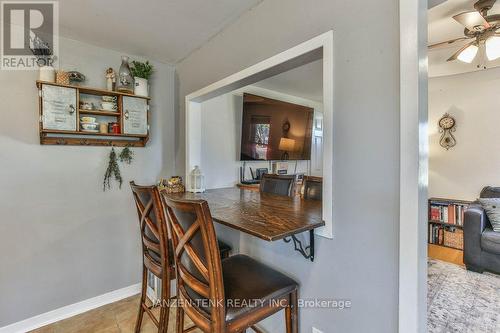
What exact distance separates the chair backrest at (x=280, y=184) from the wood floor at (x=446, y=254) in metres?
2.44

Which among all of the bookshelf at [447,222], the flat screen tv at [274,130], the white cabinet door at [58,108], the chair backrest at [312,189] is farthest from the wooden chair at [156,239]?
the bookshelf at [447,222]

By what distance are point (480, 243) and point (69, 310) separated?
409 cm

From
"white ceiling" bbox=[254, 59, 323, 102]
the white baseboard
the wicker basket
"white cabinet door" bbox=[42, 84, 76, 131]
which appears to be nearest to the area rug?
the wicker basket

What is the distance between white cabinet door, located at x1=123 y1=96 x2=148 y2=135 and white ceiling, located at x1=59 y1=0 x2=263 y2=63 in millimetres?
494

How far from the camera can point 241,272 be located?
4.28 ft

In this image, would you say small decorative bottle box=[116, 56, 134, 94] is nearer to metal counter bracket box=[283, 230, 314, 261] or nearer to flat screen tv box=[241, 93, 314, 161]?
flat screen tv box=[241, 93, 314, 161]

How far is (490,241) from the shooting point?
A: 250 centimetres

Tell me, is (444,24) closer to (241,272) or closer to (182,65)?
(182,65)

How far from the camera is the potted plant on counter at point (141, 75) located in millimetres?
2256

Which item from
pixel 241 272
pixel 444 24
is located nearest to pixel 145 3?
pixel 241 272

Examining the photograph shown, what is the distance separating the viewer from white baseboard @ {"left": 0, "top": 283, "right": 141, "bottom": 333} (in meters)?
1.84

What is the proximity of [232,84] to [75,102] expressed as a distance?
4.26ft

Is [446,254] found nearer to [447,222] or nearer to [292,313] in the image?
[447,222]

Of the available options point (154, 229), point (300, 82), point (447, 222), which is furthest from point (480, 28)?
point (154, 229)
